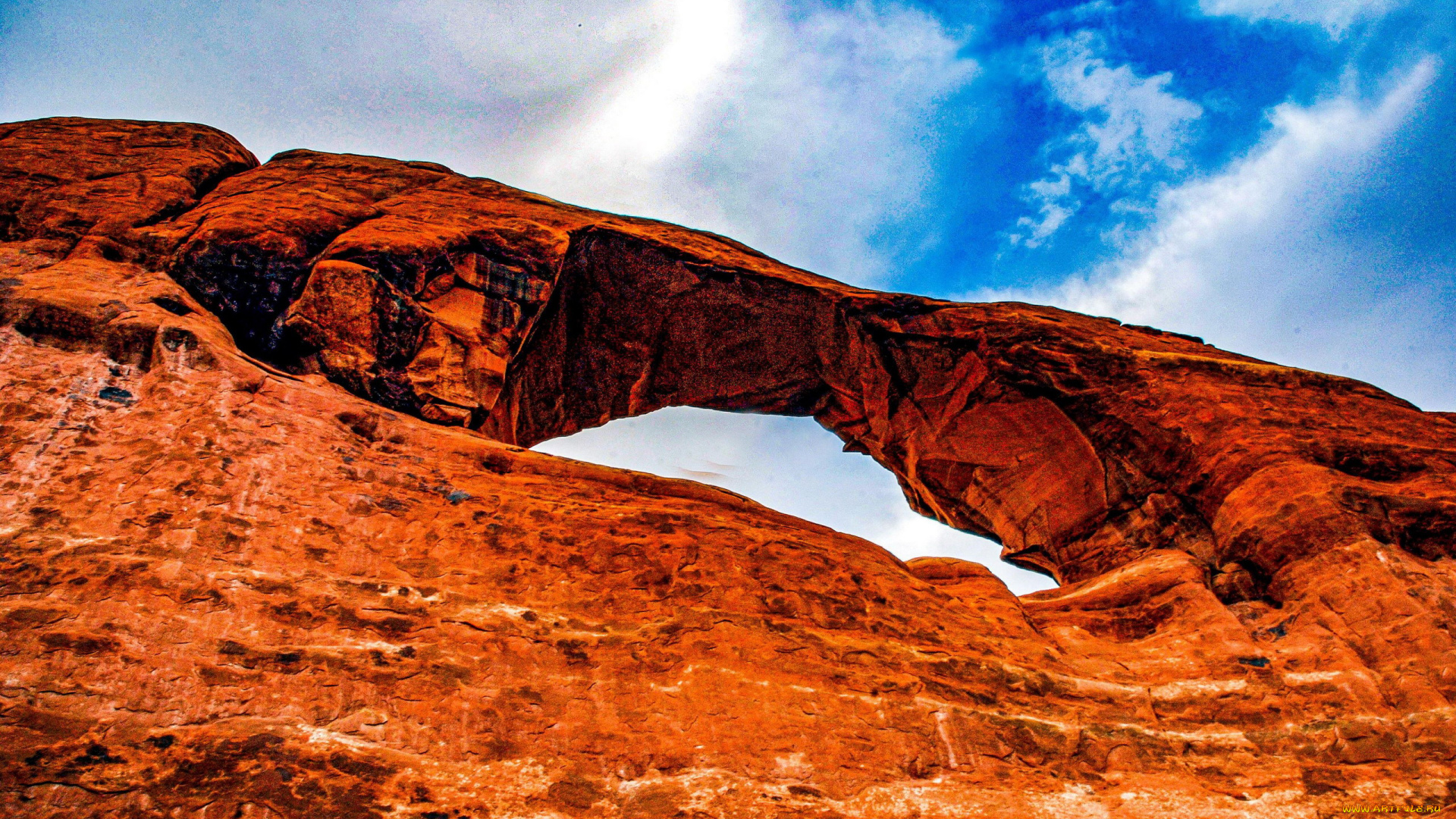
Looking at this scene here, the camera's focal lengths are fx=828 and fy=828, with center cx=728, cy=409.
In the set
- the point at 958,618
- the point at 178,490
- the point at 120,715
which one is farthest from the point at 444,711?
the point at 958,618

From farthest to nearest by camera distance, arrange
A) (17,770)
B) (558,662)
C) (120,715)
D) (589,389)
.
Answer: (589,389) < (558,662) < (120,715) < (17,770)

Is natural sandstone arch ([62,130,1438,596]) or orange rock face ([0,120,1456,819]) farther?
natural sandstone arch ([62,130,1438,596])

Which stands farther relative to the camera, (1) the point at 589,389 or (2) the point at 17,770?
(1) the point at 589,389

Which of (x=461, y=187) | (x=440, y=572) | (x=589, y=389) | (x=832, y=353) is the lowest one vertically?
(x=440, y=572)

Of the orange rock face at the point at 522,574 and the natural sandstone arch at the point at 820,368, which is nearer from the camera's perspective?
the orange rock face at the point at 522,574

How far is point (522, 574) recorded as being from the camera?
10.3m

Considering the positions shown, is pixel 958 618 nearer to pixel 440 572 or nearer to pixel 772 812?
pixel 772 812

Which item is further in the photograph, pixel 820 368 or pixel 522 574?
pixel 820 368

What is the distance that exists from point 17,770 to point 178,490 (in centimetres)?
362

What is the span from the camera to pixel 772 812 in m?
8.03

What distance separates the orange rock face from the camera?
780 centimetres

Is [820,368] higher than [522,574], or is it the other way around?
[820,368]

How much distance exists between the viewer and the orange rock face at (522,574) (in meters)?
7.80

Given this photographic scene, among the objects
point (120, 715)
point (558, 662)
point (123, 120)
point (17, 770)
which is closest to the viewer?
point (17, 770)
